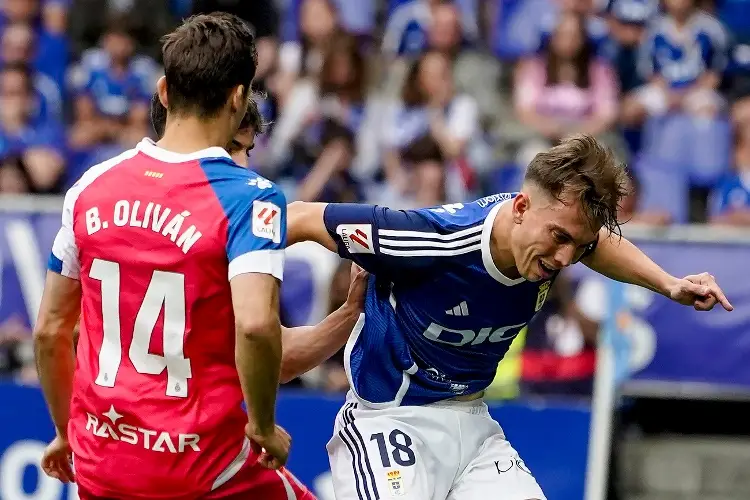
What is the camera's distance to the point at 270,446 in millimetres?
3576

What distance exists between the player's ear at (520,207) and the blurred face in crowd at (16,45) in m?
7.03

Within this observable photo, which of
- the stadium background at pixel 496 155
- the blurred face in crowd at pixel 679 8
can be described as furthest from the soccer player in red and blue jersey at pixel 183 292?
the blurred face in crowd at pixel 679 8

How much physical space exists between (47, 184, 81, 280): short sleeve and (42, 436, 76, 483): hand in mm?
562

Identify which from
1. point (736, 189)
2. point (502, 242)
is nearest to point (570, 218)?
point (502, 242)

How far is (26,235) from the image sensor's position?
7633 millimetres

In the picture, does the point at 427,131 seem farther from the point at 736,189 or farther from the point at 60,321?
the point at 60,321

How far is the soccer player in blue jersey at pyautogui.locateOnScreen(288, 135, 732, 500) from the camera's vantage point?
13.3ft

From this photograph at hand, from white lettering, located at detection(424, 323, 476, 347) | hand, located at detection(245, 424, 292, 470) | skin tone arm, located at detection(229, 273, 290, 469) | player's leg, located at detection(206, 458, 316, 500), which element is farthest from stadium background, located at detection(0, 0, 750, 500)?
skin tone arm, located at detection(229, 273, 290, 469)

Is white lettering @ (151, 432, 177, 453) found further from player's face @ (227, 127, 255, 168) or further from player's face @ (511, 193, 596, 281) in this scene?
player's face @ (511, 193, 596, 281)

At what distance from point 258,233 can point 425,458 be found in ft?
3.96

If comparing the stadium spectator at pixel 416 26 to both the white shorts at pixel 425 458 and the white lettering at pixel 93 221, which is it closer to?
the white shorts at pixel 425 458

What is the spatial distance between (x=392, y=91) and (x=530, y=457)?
380 centimetres

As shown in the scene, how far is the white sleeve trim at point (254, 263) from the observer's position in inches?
133

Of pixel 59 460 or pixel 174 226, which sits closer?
pixel 174 226
